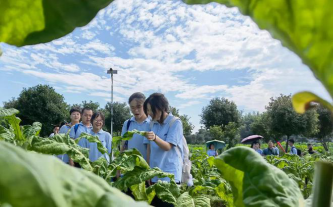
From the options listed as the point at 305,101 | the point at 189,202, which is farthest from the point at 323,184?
the point at 189,202

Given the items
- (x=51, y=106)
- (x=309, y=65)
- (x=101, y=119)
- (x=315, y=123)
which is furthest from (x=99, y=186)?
(x=51, y=106)

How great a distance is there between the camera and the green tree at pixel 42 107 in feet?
121

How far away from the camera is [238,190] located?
2.62ft

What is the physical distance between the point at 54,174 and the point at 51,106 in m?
38.8

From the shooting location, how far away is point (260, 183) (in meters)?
0.68

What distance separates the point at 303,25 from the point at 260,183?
353 mm

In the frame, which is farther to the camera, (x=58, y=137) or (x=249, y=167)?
(x=58, y=137)

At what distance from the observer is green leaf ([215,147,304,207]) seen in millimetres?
668

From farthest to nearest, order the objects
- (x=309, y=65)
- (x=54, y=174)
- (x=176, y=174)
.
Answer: (x=176, y=174), (x=309, y=65), (x=54, y=174)

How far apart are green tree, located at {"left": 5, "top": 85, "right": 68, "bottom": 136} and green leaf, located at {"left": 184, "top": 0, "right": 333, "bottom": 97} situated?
124 feet

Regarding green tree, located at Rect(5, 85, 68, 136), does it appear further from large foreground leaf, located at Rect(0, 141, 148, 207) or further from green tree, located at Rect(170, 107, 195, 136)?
large foreground leaf, located at Rect(0, 141, 148, 207)

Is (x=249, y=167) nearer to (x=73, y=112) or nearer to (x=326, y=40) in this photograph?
(x=326, y=40)

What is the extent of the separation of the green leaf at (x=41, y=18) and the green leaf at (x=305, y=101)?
26 centimetres

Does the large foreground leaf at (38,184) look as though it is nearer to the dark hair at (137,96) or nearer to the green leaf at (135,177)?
the green leaf at (135,177)
